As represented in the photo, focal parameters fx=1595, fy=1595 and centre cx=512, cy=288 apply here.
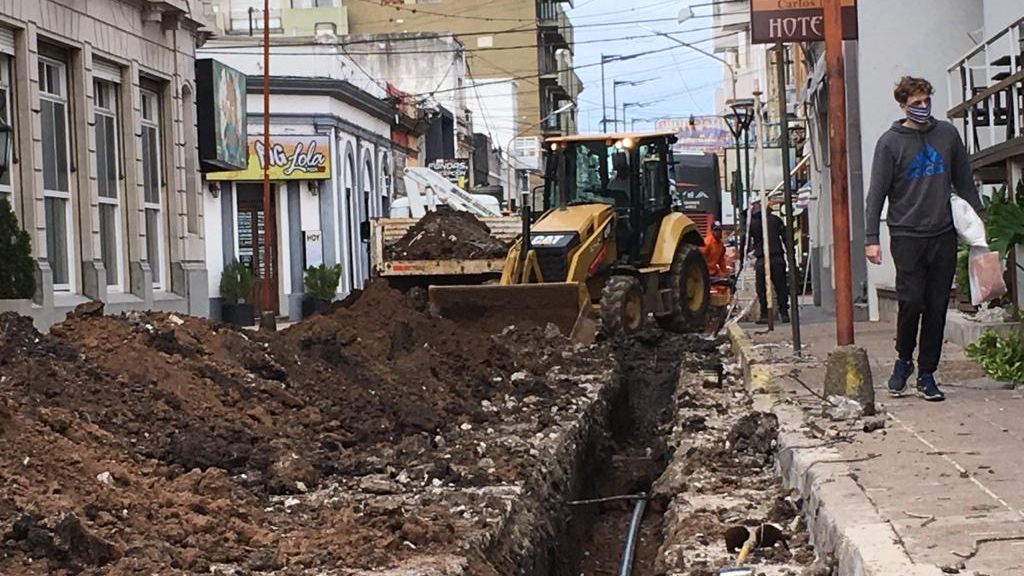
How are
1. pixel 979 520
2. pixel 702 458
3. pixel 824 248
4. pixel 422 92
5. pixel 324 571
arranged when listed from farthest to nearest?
pixel 422 92, pixel 824 248, pixel 702 458, pixel 324 571, pixel 979 520

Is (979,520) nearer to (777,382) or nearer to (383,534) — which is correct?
(383,534)

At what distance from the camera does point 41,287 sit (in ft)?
61.7

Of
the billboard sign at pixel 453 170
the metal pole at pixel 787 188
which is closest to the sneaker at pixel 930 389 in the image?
the metal pole at pixel 787 188

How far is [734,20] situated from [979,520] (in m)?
72.4

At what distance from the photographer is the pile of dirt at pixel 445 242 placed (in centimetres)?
2116

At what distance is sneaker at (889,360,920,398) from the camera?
30.6 feet

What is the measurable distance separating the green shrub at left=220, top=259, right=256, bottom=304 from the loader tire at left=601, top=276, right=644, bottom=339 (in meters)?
18.0

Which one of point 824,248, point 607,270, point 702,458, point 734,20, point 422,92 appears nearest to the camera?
point 702,458

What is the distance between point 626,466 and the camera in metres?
13.1

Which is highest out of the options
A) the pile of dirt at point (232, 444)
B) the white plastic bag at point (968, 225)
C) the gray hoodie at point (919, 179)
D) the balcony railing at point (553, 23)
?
the balcony railing at point (553, 23)

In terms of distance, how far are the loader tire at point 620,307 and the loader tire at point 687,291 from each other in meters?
1.50

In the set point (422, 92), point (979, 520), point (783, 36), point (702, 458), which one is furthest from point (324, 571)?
point (422, 92)

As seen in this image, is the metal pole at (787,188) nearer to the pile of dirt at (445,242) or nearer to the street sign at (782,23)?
the street sign at (782,23)

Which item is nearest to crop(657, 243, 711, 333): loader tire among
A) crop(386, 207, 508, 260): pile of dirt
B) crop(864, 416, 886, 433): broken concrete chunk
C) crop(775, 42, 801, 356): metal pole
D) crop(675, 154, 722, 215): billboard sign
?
crop(386, 207, 508, 260): pile of dirt
